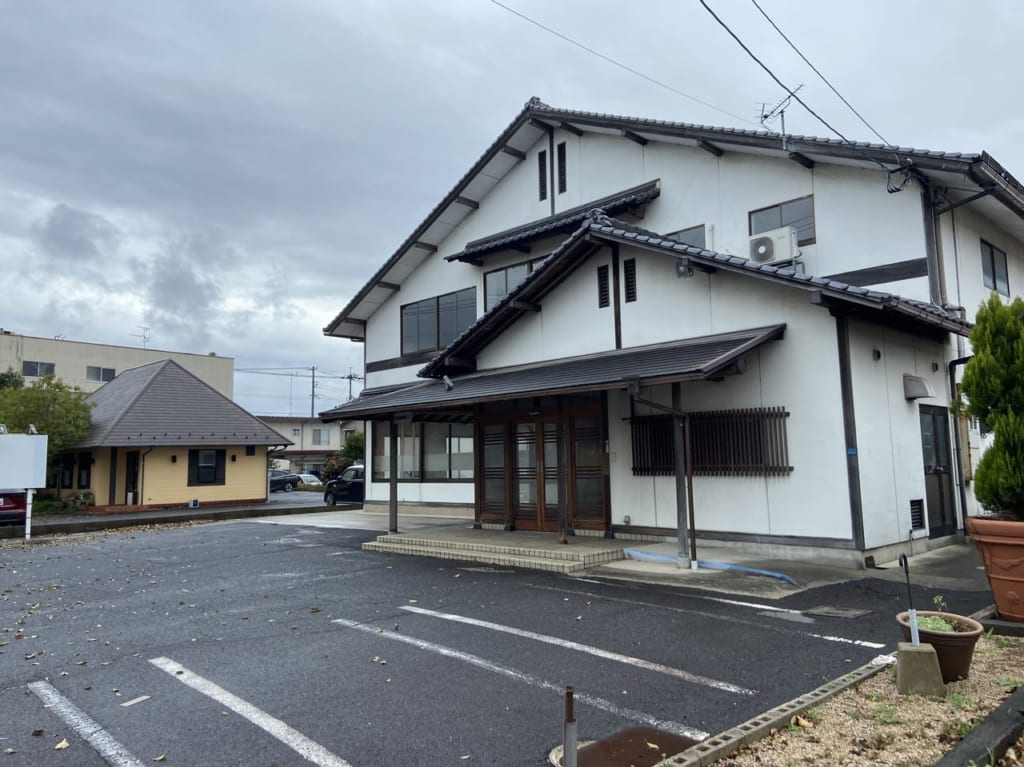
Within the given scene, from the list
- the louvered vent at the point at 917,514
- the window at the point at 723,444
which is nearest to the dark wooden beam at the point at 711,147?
the window at the point at 723,444

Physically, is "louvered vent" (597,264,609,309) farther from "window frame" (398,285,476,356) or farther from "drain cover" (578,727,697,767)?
"drain cover" (578,727,697,767)

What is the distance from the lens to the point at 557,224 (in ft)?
49.5

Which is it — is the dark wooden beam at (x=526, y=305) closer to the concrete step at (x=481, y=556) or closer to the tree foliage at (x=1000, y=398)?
the concrete step at (x=481, y=556)

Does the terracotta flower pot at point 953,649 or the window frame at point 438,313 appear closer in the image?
the terracotta flower pot at point 953,649

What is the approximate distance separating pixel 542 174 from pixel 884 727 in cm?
1489

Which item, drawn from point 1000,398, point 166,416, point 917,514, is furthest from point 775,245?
point 166,416

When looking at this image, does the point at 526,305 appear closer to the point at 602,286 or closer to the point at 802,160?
the point at 602,286

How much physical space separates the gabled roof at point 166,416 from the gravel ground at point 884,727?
24.2 m

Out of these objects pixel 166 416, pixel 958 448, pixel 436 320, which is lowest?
pixel 958 448

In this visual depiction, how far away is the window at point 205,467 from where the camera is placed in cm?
2547

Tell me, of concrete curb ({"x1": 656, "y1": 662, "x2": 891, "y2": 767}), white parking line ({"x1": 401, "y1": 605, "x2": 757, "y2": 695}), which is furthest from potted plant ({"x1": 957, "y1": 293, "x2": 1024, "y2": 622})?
white parking line ({"x1": 401, "y1": 605, "x2": 757, "y2": 695})

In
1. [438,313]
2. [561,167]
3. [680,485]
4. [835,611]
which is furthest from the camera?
[438,313]

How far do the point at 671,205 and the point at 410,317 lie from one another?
8972mm

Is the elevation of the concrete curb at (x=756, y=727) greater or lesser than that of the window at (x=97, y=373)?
lesser
